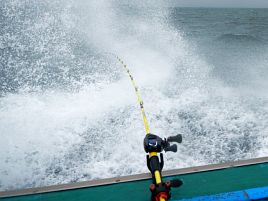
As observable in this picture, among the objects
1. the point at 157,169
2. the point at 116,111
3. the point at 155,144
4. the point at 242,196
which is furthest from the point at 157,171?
the point at 116,111

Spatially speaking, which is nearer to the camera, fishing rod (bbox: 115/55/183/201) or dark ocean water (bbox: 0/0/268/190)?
fishing rod (bbox: 115/55/183/201)

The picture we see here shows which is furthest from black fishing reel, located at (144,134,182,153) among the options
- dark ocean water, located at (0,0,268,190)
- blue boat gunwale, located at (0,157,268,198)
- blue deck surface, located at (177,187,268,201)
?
dark ocean water, located at (0,0,268,190)

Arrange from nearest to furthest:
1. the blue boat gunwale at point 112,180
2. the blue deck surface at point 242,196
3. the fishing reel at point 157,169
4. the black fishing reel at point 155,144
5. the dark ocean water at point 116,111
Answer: the fishing reel at point 157,169, the black fishing reel at point 155,144, the blue deck surface at point 242,196, the blue boat gunwale at point 112,180, the dark ocean water at point 116,111

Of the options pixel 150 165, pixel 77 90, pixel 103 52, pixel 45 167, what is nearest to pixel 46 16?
pixel 103 52

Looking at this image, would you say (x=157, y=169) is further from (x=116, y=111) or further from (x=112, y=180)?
(x=116, y=111)

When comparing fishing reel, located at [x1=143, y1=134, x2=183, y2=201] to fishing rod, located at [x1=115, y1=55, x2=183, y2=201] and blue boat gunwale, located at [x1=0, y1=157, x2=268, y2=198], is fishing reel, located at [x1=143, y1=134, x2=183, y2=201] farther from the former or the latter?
blue boat gunwale, located at [x1=0, y1=157, x2=268, y2=198]

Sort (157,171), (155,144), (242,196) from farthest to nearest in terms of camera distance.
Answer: (242,196)
(155,144)
(157,171)

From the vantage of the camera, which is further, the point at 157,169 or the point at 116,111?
the point at 116,111

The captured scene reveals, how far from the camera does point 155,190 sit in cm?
132

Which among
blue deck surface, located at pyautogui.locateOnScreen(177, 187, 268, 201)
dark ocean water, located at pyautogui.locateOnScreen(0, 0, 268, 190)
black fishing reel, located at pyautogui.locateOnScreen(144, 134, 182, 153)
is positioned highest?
dark ocean water, located at pyautogui.locateOnScreen(0, 0, 268, 190)

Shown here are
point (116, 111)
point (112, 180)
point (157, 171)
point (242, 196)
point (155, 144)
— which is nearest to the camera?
point (157, 171)

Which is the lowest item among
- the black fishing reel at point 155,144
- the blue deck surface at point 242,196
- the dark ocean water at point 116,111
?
the blue deck surface at point 242,196

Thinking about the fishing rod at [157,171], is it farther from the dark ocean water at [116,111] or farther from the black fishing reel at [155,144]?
the dark ocean water at [116,111]

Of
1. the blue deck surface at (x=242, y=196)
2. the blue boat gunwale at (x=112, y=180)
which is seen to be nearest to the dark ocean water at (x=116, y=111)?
the blue boat gunwale at (x=112, y=180)
